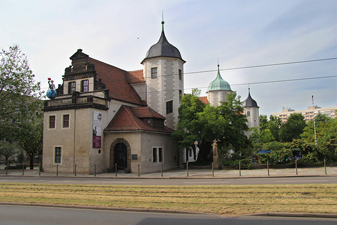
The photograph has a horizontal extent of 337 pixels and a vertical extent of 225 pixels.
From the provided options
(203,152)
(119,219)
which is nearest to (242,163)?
(203,152)

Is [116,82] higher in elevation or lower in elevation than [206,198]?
higher

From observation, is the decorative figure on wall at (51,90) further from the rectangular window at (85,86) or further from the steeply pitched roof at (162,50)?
the steeply pitched roof at (162,50)

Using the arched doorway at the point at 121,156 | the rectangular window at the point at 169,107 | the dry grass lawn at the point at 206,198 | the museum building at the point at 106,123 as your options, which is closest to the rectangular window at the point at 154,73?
the museum building at the point at 106,123

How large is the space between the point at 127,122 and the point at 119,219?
19.3 metres

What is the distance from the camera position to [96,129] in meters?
26.7

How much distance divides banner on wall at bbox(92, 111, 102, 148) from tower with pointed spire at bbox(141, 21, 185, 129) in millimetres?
8637

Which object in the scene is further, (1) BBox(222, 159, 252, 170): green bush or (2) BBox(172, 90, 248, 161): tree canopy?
(2) BBox(172, 90, 248, 161): tree canopy

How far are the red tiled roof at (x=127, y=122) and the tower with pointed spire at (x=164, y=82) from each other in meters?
4.21

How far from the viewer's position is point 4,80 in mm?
30547

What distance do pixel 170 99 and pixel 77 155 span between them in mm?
12838

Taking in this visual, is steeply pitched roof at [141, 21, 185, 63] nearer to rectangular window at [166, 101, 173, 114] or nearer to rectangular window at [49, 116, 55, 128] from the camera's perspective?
rectangular window at [166, 101, 173, 114]

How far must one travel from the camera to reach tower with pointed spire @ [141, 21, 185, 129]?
33.9 metres

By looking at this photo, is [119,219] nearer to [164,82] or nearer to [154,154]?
[154,154]

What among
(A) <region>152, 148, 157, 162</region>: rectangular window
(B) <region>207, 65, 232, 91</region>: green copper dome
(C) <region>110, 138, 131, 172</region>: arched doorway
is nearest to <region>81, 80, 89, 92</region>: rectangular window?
(C) <region>110, 138, 131, 172</region>: arched doorway
